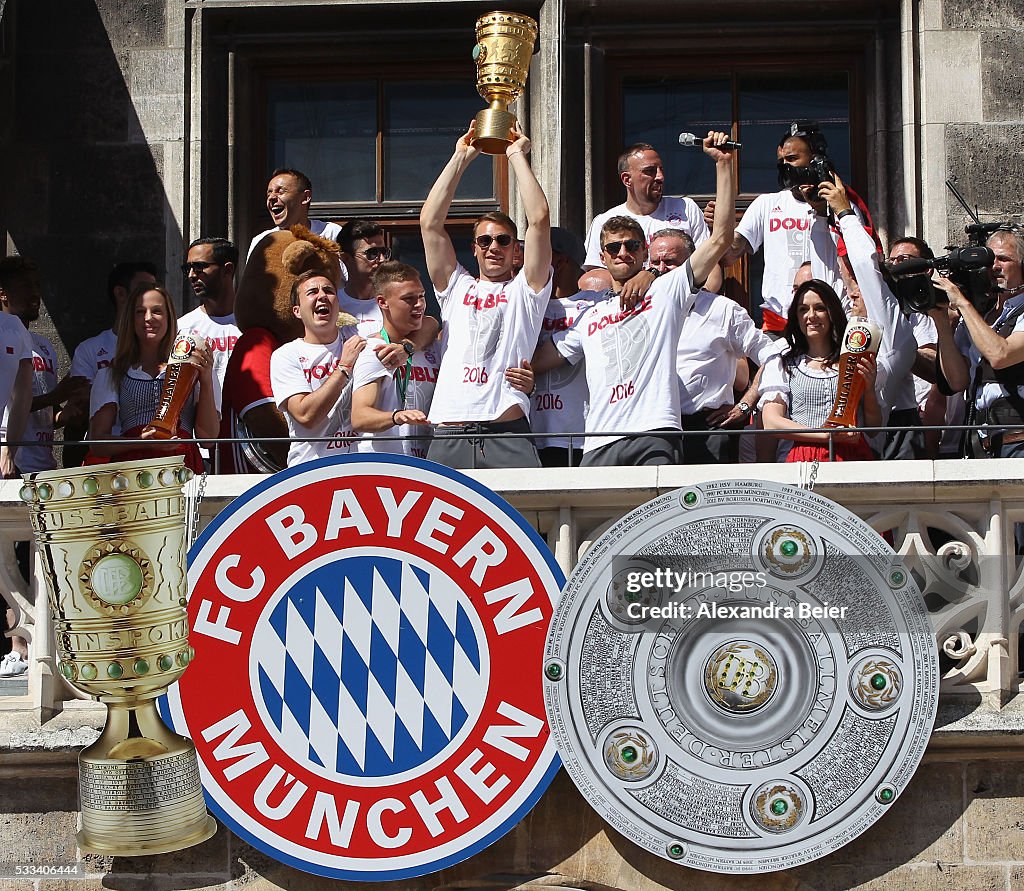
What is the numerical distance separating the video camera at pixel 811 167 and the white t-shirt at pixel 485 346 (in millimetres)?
1460

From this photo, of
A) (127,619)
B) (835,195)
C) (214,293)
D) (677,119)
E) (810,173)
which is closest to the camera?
(127,619)

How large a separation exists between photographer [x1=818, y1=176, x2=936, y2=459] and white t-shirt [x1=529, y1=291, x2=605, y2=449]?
1.17 metres

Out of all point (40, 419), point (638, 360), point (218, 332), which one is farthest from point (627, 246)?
point (40, 419)

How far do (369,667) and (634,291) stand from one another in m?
1.99

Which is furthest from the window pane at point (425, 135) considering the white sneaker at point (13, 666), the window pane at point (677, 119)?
the white sneaker at point (13, 666)

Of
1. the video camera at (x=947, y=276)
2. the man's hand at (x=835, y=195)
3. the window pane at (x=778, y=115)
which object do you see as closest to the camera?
the video camera at (x=947, y=276)

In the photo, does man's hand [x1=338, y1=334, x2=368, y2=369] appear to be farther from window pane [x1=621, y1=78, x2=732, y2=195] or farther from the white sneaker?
window pane [x1=621, y1=78, x2=732, y2=195]

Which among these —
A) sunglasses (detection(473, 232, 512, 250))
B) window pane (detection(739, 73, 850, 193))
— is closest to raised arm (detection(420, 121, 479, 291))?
sunglasses (detection(473, 232, 512, 250))

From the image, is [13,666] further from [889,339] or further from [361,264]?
[889,339]

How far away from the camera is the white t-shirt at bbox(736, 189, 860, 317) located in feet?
35.6

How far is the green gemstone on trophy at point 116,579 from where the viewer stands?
695 centimetres

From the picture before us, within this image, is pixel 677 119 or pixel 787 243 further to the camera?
pixel 677 119

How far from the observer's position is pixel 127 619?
6945 millimetres

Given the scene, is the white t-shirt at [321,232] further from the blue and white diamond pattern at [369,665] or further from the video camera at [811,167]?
the video camera at [811,167]
